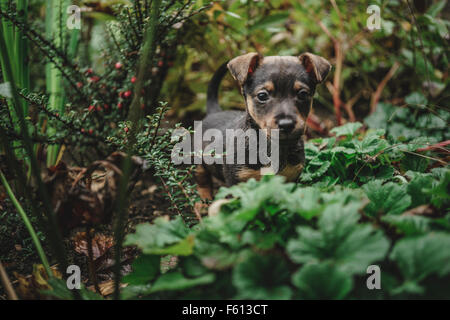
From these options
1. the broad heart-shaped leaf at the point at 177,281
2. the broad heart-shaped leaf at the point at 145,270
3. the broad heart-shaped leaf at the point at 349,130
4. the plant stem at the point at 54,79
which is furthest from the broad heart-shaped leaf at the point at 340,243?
the plant stem at the point at 54,79

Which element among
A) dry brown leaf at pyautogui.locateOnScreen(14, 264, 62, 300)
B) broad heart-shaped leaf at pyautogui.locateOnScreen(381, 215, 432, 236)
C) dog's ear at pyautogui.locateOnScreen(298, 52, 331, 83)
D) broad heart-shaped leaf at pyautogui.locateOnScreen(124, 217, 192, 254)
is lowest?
dry brown leaf at pyautogui.locateOnScreen(14, 264, 62, 300)

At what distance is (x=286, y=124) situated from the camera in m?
1.74

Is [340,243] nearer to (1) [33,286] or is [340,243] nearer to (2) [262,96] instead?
(2) [262,96]

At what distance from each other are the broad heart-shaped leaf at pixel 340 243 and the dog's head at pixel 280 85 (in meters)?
0.77

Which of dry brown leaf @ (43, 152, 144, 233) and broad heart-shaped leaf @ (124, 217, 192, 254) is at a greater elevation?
dry brown leaf @ (43, 152, 144, 233)

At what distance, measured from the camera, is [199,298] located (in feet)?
3.78

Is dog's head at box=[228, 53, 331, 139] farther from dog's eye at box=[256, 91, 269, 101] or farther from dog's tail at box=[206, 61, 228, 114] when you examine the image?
dog's tail at box=[206, 61, 228, 114]

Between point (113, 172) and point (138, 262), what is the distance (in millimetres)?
353

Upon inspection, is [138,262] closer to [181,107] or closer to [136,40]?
[136,40]

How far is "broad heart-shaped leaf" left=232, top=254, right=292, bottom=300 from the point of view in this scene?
1021mm

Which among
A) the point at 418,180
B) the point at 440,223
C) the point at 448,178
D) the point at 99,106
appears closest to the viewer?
the point at 440,223

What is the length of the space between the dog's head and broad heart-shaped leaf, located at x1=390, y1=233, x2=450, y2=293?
877mm

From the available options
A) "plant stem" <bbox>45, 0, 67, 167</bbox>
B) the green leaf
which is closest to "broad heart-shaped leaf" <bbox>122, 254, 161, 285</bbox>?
"plant stem" <bbox>45, 0, 67, 167</bbox>
